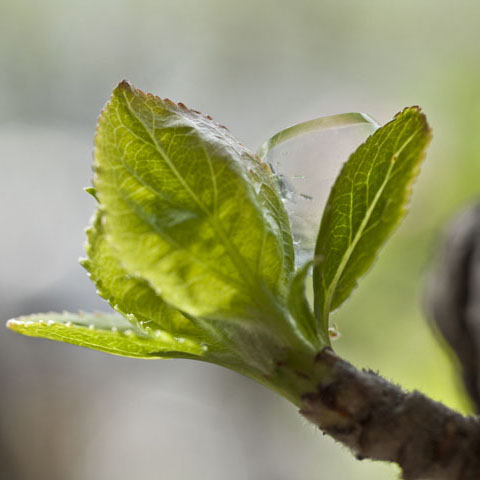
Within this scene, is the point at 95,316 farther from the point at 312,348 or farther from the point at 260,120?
the point at 260,120

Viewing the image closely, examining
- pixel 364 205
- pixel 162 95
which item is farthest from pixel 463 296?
pixel 162 95

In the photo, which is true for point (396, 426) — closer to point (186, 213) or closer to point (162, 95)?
point (186, 213)

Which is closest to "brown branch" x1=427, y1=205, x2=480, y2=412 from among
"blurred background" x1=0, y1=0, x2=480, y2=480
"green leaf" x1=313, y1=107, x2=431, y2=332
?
"green leaf" x1=313, y1=107, x2=431, y2=332

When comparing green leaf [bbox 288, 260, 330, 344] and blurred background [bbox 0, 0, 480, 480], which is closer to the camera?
green leaf [bbox 288, 260, 330, 344]

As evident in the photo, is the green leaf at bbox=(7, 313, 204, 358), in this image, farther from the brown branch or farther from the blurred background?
the blurred background

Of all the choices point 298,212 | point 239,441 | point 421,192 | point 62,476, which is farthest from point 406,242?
point 298,212
